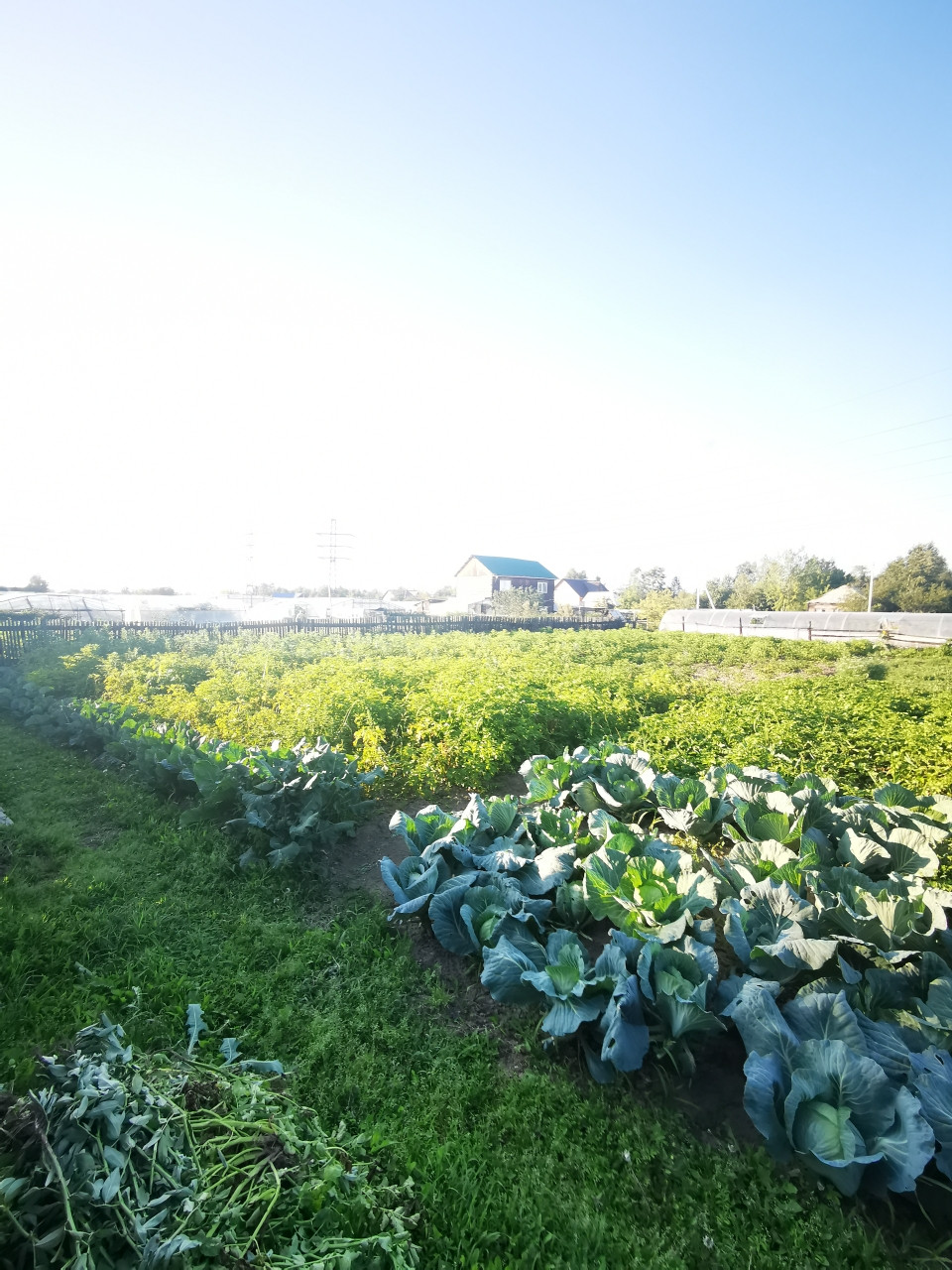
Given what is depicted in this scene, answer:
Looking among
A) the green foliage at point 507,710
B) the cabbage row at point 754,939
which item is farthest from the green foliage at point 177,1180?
the green foliage at point 507,710

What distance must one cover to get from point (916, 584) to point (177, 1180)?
45.5m

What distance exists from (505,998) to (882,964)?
157 cm

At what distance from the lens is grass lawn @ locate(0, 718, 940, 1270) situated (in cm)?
177

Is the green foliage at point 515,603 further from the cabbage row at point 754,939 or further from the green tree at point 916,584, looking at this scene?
the cabbage row at point 754,939

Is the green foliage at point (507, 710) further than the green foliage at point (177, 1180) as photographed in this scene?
Yes

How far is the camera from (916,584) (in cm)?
3697

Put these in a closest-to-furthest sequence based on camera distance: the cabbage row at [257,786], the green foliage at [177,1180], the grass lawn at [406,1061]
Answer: the green foliage at [177,1180]
the grass lawn at [406,1061]
the cabbage row at [257,786]

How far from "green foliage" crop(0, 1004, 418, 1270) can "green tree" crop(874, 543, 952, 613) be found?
137ft

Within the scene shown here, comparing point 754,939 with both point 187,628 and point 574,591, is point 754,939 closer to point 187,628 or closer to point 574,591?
point 187,628

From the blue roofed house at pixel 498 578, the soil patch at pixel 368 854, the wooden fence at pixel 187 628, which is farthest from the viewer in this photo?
the blue roofed house at pixel 498 578

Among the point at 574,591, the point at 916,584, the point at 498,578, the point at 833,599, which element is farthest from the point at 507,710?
the point at 574,591

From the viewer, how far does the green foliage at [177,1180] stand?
137 centimetres

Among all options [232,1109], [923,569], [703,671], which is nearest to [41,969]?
[232,1109]

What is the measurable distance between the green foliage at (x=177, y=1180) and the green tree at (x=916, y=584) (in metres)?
41.9
